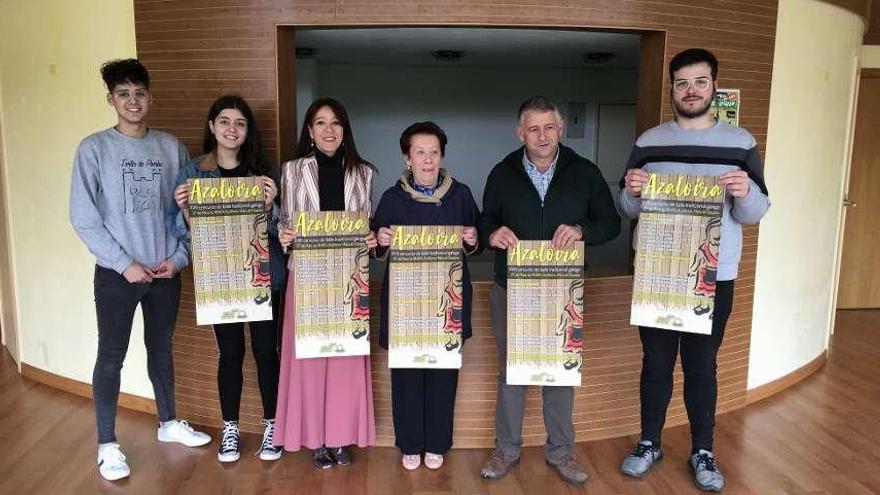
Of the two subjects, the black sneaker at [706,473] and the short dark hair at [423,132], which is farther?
the black sneaker at [706,473]

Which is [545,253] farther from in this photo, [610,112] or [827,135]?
[610,112]

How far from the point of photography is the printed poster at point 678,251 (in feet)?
7.53

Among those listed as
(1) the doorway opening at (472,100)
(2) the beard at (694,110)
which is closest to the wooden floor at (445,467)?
(2) the beard at (694,110)

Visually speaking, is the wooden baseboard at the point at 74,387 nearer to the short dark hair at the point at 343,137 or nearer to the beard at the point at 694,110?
the short dark hair at the point at 343,137

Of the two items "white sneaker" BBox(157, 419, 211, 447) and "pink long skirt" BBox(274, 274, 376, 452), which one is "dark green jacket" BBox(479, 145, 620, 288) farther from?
"white sneaker" BBox(157, 419, 211, 447)

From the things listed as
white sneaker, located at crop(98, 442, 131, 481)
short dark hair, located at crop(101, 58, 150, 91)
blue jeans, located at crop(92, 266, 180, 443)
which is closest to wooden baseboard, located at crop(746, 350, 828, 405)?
blue jeans, located at crop(92, 266, 180, 443)

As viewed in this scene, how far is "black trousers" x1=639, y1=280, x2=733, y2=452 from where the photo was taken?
8.20ft

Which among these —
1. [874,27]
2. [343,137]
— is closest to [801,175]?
[874,27]

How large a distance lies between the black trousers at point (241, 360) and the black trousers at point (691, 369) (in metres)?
1.46

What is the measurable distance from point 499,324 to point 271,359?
0.92 meters

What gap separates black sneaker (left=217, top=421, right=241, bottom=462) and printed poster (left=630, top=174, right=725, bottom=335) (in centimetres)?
169

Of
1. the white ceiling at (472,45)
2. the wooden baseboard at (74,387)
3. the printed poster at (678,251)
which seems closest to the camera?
the printed poster at (678,251)

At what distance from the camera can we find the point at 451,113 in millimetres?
7375

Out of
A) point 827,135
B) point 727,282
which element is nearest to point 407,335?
point 727,282
